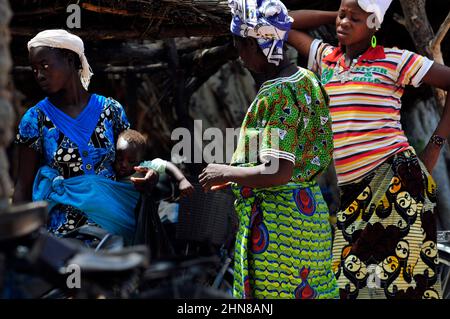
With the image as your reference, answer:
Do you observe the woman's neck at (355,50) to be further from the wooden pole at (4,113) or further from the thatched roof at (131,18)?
the wooden pole at (4,113)

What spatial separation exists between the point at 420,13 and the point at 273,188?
2206mm

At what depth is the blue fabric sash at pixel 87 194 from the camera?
4590 mm

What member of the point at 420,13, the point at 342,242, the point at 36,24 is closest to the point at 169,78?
the point at 36,24

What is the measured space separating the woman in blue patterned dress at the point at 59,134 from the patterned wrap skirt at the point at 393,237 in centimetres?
121

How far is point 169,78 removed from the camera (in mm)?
7523

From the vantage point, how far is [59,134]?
182 inches

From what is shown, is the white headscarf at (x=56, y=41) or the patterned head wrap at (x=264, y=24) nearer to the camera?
the patterned head wrap at (x=264, y=24)

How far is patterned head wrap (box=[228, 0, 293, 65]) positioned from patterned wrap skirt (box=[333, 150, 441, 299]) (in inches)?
42.1

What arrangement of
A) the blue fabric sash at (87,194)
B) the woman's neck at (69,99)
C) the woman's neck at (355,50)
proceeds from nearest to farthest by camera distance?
the blue fabric sash at (87,194), the woman's neck at (69,99), the woman's neck at (355,50)

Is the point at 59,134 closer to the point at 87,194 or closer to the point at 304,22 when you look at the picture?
the point at 87,194

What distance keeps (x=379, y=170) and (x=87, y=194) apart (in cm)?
160

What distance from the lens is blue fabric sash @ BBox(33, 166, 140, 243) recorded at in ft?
15.1

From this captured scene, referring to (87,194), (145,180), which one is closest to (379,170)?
(145,180)

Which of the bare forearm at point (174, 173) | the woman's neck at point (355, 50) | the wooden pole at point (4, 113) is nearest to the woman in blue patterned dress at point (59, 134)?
the bare forearm at point (174, 173)
